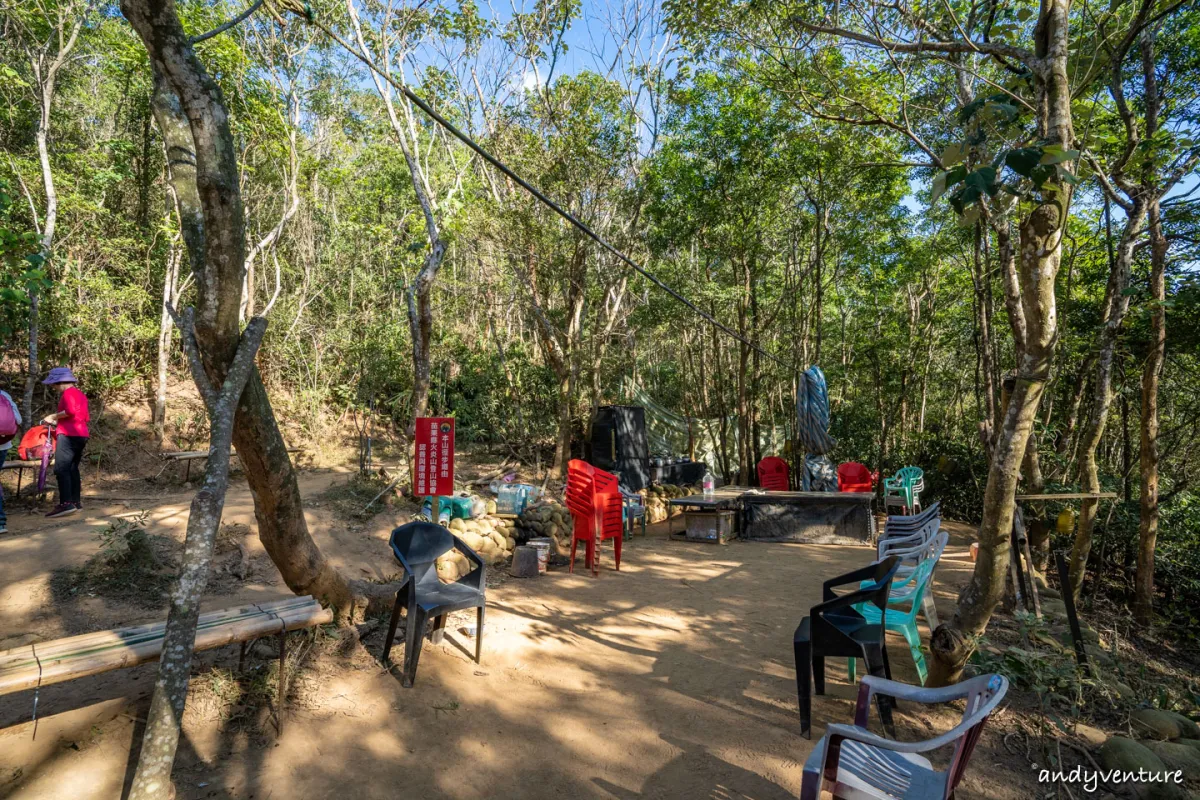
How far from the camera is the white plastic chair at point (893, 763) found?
176 cm

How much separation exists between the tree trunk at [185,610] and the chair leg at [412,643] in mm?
1160

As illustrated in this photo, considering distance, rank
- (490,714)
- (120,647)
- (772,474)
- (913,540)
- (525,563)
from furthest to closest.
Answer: (772,474)
(525,563)
(913,540)
(490,714)
(120,647)

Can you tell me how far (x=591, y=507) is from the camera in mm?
Result: 6160

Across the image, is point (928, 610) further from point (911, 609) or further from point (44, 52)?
point (44, 52)

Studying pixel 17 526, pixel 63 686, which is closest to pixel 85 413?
pixel 17 526

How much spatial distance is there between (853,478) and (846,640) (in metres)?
7.61

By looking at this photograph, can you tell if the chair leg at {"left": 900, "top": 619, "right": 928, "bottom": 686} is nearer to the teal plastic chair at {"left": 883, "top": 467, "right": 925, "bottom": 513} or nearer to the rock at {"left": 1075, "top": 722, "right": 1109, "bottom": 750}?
the rock at {"left": 1075, "top": 722, "right": 1109, "bottom": 750}

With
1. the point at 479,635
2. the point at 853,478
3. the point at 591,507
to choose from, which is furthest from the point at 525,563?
the point at 853,478

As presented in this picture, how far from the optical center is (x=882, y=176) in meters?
9.82

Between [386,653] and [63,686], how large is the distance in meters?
1.59

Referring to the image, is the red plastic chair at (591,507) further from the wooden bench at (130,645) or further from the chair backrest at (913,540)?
the wooden bench at (130,645)

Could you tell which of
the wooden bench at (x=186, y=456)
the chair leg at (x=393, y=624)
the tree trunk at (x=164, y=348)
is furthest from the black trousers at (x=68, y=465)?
the chair leg at (x=393, y=624)

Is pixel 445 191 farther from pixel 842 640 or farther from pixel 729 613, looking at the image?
pixel 842 640

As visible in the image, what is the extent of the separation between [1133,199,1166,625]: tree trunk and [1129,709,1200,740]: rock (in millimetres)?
2685
